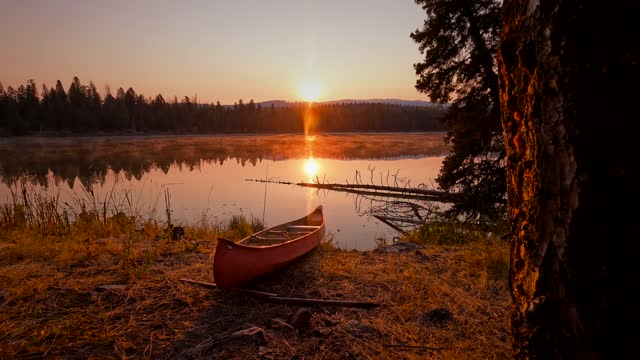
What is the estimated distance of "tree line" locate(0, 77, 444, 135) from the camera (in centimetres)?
6612

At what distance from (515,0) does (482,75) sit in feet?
33.9

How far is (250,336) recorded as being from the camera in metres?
4.00

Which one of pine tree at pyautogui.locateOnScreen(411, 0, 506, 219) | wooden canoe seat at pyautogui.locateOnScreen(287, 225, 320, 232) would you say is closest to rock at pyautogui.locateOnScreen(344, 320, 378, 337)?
wooden canoe seat at pyautogui.locateOnScreen(287, 225, 320, 232)

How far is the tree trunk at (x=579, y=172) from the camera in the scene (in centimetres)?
161

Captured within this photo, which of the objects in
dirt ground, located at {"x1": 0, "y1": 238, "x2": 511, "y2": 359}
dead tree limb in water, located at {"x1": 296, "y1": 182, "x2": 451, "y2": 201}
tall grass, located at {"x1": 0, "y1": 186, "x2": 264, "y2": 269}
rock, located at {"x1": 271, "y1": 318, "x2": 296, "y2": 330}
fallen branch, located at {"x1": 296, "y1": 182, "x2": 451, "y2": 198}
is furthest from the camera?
fallen branch, located at {"x1": 296, "y1": 182, "x2": 451, "y2": 198}

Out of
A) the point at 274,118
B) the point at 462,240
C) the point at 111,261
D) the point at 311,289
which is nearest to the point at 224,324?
the point at 311,289

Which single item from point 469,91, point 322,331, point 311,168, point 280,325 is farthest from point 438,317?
point 311,168

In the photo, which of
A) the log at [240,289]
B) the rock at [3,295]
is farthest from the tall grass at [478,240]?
the rock at [3,295]

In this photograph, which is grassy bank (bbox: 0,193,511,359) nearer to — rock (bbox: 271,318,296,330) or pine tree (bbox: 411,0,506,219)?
rock (bbox: 271,318,296,330)

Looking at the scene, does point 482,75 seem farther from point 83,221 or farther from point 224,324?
point 83,221

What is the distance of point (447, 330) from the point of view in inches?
164

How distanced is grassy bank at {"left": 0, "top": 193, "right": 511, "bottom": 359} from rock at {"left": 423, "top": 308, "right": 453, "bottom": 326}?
0.04 ft

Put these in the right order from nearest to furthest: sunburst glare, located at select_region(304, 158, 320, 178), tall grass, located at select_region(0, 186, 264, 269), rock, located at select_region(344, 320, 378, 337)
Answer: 1. rock, located at select_region(344, 320, 378, 337)
2. tall grass, located at select_region(0, 186, 264, 269)
3. sunburst glare, located at select_region(304, 158, 320, 178)

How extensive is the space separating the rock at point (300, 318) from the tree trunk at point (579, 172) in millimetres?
2810
